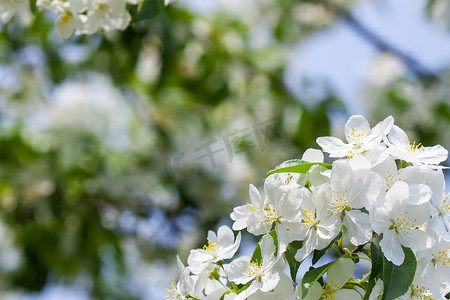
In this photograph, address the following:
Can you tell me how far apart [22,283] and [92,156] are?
952 millimetres

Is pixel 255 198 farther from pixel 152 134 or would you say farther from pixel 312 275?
pixel 152 134

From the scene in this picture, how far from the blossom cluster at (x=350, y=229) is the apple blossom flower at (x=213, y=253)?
0.04 ft

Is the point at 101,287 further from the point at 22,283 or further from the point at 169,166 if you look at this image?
→ the point at 169,166

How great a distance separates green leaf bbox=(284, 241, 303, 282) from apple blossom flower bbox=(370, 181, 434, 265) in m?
0.13

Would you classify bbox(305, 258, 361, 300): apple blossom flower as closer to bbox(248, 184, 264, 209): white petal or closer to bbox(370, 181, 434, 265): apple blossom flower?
bbox(370, 181, 434, 265): apple blossom flower

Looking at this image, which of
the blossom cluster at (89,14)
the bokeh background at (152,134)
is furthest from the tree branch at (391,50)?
the blossom cluster at (89,14)

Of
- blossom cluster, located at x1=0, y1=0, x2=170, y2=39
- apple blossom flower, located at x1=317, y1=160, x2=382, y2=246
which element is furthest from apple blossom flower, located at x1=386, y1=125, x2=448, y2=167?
blossom cluster, located at x1=0, y1=0, x2=170, y2=39

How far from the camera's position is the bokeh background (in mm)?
3490

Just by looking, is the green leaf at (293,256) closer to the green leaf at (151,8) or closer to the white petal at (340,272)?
the white petal at (340,272)

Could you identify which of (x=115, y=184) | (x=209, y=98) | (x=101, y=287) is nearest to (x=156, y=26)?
(x=209, y=98)

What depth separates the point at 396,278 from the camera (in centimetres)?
80

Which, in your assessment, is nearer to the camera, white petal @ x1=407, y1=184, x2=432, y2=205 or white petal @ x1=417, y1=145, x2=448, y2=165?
white petal @ x1=407, y1=184, x2=432, y2=205

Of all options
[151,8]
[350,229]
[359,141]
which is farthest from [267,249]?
[151,8]

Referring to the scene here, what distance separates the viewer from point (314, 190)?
0.88 meters
